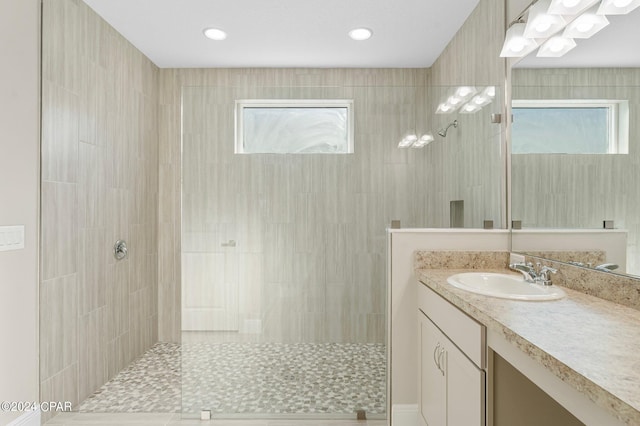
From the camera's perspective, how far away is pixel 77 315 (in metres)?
2.20

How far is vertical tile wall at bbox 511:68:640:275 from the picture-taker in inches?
46.4

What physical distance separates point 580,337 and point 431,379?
92 centimetres

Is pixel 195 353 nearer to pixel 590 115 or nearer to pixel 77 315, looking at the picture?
pixel 77 315

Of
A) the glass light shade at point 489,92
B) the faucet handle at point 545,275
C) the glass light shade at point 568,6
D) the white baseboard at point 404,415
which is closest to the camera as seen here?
the glass light shade at point 568,6

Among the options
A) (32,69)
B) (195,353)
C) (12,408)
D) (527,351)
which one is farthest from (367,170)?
(12,408)

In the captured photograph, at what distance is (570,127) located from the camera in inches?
57.2

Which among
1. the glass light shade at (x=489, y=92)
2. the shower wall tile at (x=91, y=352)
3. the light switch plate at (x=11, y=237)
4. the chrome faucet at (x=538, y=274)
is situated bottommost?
the shower wall tile at (x=91, y=352)

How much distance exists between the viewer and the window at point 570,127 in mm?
1232

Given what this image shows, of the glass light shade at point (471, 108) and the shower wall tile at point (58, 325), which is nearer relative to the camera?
the shower wall tile at point (58, 325)

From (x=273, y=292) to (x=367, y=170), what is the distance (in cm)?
96

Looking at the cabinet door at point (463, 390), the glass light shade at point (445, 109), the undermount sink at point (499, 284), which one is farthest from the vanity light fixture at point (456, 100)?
the cabinet door at point (463, 390)

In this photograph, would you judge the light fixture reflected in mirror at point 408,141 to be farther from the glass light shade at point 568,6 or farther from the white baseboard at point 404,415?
the white baseboard at point 404,415

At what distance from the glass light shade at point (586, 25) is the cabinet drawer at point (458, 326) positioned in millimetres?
1226

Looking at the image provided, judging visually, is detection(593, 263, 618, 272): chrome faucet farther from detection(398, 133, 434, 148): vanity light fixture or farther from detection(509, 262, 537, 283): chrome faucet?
detection(398, 133, 434, 148): vanity light fixture
